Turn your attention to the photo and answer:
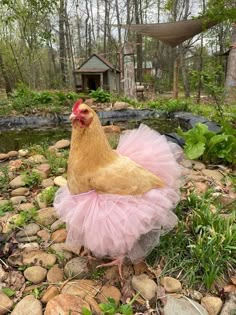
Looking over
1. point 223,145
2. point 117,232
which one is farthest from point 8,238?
point 223,145

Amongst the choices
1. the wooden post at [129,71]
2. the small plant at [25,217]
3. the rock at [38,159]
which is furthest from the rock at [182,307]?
Answer: the wooden post at [129,71]

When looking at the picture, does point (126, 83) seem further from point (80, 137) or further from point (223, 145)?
point (80, 137)

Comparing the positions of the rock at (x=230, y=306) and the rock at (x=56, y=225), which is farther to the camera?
the rock at (x=56, y=225)

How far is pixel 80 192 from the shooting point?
5.50 feet

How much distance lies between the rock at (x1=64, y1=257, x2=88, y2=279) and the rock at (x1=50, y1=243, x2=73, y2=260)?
7 cm

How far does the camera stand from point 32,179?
2930 mm

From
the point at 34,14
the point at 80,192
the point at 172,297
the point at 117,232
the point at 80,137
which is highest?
the point at 34,14

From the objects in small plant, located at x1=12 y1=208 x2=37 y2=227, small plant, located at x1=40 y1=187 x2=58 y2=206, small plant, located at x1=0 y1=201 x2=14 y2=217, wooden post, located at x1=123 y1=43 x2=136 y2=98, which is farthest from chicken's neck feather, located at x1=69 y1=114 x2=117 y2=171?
wooden post, located at x1=123 y1=43 x2=136 y2=98

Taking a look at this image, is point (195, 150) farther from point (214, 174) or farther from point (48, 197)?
point (48, 197)

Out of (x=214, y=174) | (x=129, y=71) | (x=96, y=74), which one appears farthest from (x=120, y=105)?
(x=214, y=174)

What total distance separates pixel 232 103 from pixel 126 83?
3449 mm

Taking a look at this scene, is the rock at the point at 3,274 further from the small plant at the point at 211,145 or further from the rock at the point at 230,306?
the small plant at the point at 211,145

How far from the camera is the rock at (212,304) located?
1.55m

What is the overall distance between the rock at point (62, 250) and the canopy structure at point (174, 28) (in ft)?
22.9
